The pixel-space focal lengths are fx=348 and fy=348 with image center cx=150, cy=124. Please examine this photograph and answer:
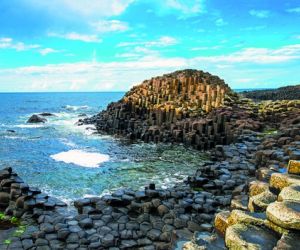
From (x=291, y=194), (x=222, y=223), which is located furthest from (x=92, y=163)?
(x=291, y=194)

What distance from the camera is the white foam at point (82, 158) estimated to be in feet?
75.0

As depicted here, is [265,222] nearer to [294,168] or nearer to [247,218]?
[247,218]

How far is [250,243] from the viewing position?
195 inches

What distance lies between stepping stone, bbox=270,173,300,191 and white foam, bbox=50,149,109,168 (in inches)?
616

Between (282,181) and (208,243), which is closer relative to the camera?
(208,243)

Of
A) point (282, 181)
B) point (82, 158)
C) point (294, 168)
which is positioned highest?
point (294, 168)

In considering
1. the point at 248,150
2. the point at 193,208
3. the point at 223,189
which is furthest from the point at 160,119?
the point at 193,208

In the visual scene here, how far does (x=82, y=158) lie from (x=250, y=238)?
20642mm

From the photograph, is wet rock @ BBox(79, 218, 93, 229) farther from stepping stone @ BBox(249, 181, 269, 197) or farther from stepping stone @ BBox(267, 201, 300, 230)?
stepping stone @ BBox(267, 201, 300, 230)

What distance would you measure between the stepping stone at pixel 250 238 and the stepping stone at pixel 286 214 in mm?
254

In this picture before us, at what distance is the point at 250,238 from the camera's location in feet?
17.0

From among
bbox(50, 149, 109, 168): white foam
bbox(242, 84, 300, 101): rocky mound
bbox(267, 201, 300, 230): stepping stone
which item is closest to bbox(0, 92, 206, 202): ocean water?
bbox(50, 149, 109, 168): white foam

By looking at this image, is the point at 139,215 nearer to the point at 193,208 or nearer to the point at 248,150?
the point at 193,208

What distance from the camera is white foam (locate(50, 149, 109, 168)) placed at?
2285cm
